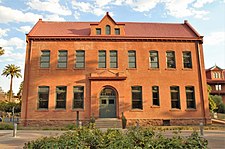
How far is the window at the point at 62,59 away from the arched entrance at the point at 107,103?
5.37 m

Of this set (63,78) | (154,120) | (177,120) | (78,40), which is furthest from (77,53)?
(177,120)

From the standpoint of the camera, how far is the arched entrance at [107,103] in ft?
68.9

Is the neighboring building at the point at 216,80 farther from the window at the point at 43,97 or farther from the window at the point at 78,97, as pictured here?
the window at the point at 43,97

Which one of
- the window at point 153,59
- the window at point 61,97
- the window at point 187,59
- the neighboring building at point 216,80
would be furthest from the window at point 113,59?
the neighboring building at point 216,80

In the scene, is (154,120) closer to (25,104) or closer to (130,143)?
(25,104)

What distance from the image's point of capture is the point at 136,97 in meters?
21.6

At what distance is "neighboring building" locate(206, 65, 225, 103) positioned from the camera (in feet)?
133

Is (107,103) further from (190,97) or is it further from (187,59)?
(187,59)

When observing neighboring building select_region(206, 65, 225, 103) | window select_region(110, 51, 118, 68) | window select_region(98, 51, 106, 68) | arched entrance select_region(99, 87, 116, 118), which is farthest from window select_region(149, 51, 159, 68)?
neighboring building select_region(206, 65, 225, 103)

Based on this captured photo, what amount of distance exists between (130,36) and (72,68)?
24.9 ft

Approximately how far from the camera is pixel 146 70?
72.6 feet

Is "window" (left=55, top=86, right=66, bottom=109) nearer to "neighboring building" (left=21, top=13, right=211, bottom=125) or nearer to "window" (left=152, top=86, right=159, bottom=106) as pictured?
"neighboring building" (left=21, top=13, right=211, bottom=125)

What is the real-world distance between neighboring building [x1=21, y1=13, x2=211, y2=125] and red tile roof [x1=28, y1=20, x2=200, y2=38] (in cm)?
19

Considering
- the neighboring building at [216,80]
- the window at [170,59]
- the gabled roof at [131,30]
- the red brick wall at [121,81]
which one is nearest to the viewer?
the red brick wall at [121,81]
